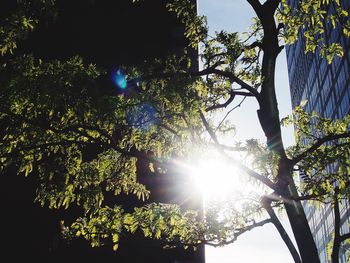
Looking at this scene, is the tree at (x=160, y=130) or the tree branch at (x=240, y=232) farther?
the tree branch at (x=240, y=232)

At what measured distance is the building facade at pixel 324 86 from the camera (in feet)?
145

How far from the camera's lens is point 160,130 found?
22.5 feet

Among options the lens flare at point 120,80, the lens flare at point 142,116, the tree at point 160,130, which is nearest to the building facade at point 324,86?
the tree at point 160,130

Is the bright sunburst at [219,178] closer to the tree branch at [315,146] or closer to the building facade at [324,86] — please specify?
the tree branch at [315,146]

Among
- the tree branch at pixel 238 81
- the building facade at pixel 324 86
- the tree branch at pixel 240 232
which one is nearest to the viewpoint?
the tree branch at pixel 240 232

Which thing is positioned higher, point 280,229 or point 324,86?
point 324,86

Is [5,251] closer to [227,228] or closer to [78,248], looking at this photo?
[78,248]

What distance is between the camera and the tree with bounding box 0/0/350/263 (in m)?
5.62

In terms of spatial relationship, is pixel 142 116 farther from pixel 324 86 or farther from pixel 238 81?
pixel 324 86

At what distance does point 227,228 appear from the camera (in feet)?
20.3

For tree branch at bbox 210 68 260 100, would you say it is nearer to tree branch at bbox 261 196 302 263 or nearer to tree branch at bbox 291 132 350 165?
tree branch at bbox 291 132 350 165

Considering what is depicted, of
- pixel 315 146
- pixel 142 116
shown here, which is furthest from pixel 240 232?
pixel 142 116

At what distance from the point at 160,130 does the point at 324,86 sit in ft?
177

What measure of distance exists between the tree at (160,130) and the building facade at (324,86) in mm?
27029
